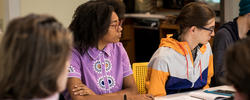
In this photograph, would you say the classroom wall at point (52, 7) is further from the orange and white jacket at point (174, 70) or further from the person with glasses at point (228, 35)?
the person with glasses at point (228, 35)

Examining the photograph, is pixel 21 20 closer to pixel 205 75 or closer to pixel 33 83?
pixel 33 83

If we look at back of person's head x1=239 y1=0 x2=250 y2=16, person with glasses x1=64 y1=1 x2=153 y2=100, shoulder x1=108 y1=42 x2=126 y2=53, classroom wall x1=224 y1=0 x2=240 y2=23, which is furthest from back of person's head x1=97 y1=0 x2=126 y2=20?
classroom wall x1=224 y1=0 x2=240 y2=23

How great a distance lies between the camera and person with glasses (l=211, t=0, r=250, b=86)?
2.82 metres

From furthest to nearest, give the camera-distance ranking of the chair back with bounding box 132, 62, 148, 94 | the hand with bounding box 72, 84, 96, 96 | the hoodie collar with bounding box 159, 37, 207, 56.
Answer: the chair back with bounding box 132, 62, 148, 94
the hoodie collar with bounding box 159, 37, 207, 56
the hand with bounding box 72, 84, 96, 96

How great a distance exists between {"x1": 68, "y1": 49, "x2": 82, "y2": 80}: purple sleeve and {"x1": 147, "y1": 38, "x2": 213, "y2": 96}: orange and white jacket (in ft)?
1.73

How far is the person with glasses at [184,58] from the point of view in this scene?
234cm

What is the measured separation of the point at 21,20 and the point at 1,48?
0.35 feet

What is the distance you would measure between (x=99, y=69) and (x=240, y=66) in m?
1.28

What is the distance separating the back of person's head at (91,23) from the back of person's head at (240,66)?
1.12m

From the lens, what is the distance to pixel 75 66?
211 centimetres

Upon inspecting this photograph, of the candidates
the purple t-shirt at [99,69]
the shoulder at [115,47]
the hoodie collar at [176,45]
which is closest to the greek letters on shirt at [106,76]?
the purple t-shirt at [99,69]

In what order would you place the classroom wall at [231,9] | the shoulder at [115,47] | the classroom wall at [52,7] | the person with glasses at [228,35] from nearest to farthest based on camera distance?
the shoulder at [115,47]
the person with glasses at [228,35]
the classroom wall at [52,7]
the classroom wall at [231,9]

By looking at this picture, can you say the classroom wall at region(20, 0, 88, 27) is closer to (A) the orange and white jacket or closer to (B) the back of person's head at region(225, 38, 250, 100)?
(A) the orange and white jacket

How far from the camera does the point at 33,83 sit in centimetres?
101
